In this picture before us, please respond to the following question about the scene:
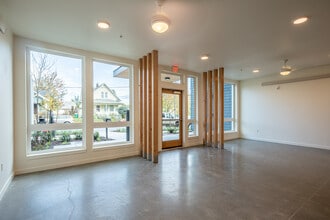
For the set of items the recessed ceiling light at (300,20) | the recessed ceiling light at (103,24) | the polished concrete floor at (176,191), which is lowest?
the polished concrete floor at (176,191)

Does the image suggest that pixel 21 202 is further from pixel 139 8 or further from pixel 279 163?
pixel 279 163

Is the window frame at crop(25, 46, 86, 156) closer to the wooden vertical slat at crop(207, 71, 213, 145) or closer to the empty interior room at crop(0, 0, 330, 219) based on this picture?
the empty interior room at crop(0, 0, 330, 219)

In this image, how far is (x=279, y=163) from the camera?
4496 millimetres

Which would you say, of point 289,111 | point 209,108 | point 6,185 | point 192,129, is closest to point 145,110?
point 192,129

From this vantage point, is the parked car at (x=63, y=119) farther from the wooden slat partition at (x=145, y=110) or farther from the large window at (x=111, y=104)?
the wooden slat partition at (x=145, y=110)

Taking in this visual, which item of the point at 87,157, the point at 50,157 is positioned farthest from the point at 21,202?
the point at 87,157

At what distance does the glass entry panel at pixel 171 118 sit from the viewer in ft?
20.7

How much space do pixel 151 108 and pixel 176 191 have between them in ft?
7.75

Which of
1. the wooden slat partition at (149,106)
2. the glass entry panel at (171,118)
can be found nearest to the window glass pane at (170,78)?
the glass entry panel at (171,118)

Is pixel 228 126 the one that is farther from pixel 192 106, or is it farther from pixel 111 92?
pixel 111 92

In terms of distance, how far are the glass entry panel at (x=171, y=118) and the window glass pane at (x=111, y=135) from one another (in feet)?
4.72

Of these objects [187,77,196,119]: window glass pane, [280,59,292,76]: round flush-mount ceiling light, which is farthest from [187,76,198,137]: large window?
[280,59,292,76]: round flush-mount ceiling light

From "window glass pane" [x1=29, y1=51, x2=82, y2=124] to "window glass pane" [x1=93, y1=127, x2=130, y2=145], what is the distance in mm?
695

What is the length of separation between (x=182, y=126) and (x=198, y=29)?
392 cm
